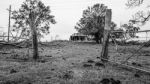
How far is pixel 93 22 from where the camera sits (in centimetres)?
4194

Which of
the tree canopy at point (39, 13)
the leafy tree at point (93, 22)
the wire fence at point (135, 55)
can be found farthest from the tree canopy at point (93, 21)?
the wire fence at point (135, 55)

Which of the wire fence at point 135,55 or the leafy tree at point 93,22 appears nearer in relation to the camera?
the wire fence at point 135,55

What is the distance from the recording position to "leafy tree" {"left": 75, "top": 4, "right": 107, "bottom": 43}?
135ft

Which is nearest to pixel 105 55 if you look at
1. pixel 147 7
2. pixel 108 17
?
pixel 108 17

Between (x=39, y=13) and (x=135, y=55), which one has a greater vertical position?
(x=39, y=13)

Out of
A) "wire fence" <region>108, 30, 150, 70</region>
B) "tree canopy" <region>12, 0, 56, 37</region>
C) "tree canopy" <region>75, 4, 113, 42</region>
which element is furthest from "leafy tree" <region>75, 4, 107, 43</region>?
"wire fence" <region>108, 30, 150, 70</region>

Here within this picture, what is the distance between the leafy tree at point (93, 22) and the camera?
41062 millimetres

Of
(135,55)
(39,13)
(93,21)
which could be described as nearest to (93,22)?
(93,21)

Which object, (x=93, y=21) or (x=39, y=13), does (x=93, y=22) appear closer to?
(x=93, y=21)

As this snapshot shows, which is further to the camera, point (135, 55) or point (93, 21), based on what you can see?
point (93, 21)

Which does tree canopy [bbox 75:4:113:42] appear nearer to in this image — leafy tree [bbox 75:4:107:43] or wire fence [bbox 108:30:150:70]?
leafy tree [bbox 75:4:107:43]

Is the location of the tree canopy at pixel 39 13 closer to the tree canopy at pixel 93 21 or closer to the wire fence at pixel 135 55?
the tree canopy at pixel 93 21

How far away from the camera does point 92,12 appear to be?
145 feet

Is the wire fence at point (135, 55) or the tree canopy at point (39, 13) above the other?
the tree canopy at point (39, 13)
